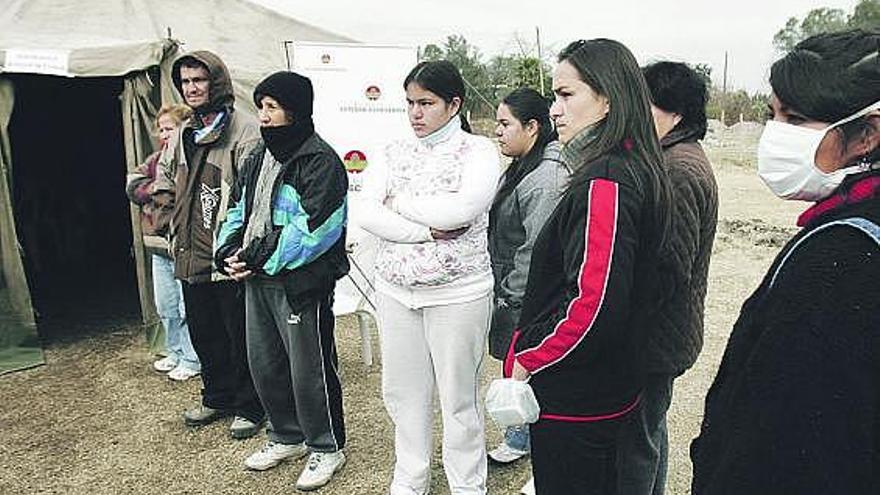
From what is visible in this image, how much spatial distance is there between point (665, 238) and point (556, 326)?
1.32 ft

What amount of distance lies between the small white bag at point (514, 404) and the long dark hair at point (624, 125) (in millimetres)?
579

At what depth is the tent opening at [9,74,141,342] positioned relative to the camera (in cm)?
684

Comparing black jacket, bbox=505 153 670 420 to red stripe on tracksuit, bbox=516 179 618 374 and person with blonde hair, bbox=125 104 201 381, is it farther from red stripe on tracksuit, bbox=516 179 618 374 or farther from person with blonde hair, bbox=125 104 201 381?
person with blonde hair, bbox=125 104 201 381

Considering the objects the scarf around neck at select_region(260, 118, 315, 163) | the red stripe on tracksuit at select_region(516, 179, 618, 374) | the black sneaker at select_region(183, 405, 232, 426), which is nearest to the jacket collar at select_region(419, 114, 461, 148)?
the scarf around neck at select_region(260, 118, 315, 163)

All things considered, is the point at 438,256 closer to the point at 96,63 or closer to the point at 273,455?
the point at 273,455

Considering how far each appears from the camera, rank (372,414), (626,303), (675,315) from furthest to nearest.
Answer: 1. (372,414)
2. (675,315)
3. (626,303)

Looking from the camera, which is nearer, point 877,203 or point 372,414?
point 877,203

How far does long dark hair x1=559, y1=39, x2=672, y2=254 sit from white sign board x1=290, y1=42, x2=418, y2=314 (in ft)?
9.26

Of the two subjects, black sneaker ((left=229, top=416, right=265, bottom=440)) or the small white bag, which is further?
black sneaker ((left=229, top=416, right=265, bottom=440))

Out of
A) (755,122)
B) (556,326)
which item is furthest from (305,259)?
(755,122)

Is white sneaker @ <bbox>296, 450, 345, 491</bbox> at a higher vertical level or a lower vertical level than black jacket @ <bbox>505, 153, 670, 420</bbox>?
lower

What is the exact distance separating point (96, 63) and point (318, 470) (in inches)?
119

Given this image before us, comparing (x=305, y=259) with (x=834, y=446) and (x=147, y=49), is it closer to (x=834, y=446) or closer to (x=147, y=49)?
(x=834, y=446)

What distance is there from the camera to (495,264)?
3119 mm
